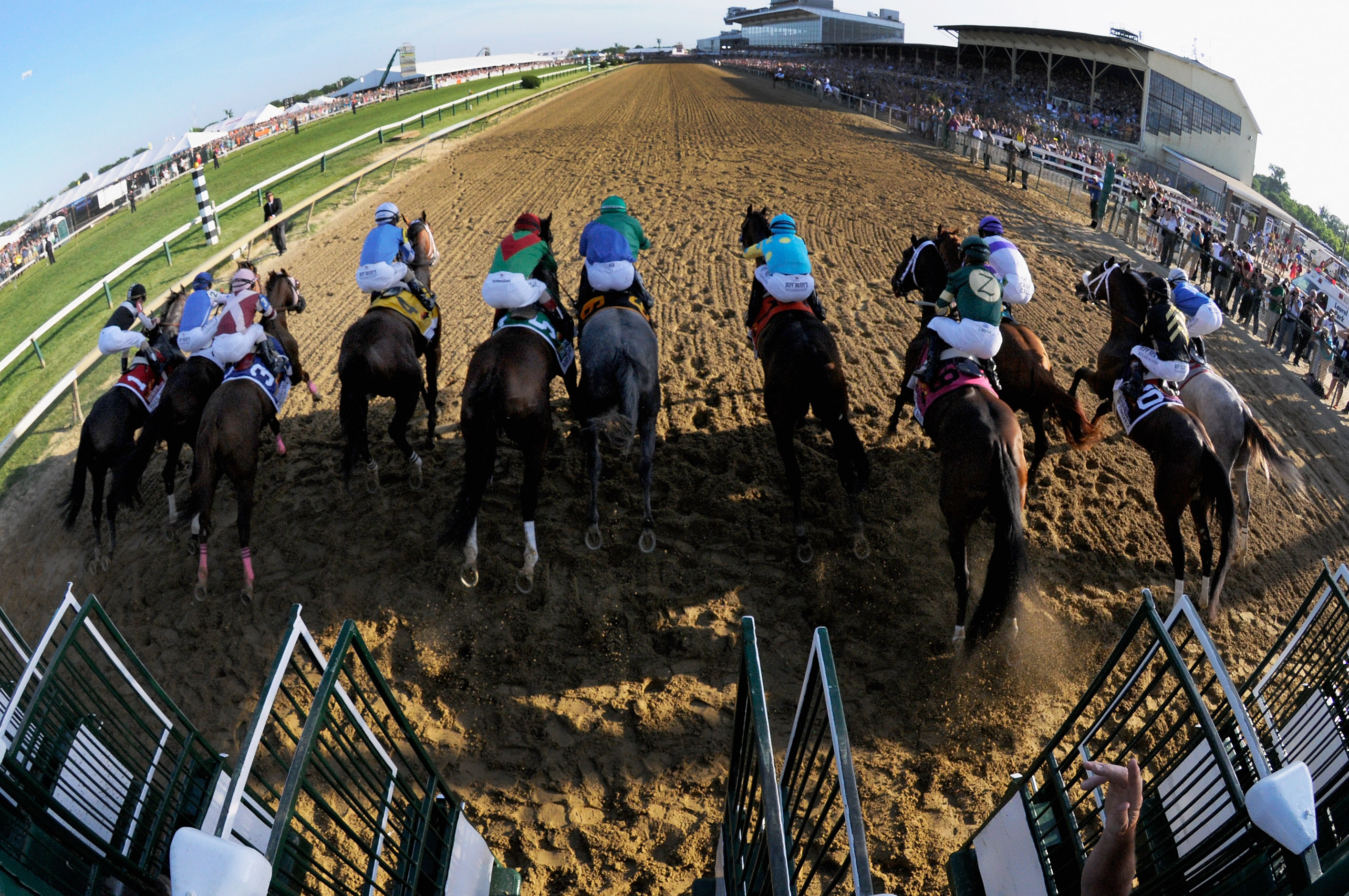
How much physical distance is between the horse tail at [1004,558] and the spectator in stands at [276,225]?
12.0 metres

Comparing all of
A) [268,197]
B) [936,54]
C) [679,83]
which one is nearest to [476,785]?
[268,197]

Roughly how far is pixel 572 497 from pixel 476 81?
47.6m

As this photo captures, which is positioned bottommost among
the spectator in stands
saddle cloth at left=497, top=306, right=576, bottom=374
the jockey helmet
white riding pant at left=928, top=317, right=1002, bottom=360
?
saddle cloth at left=497, top=306, right=576, bottom=374

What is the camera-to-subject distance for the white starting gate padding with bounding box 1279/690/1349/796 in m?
3.04

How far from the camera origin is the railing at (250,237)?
8492 mm

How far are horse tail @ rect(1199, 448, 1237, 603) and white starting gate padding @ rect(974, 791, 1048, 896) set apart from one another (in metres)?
3.35

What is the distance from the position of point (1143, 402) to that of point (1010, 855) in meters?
4.06

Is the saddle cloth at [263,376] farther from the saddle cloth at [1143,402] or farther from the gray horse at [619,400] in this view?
the saddle cloth at [1143,402]

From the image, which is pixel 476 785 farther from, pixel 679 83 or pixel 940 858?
pixel 679 83

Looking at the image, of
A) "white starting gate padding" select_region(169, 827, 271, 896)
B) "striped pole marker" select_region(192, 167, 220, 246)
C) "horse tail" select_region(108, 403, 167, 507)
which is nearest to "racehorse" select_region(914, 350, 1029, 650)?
"white starting gate padding" select_region(169, 827, 271, 896)

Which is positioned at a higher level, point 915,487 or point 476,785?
point 915,487

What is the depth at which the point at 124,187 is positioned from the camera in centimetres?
2120

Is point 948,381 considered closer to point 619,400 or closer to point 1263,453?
point 619,400

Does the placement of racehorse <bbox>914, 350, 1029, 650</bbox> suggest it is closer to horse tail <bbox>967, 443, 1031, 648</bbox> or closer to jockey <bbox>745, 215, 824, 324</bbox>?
horse tail <bbox>967, 443, 1031, 648</bbox>
